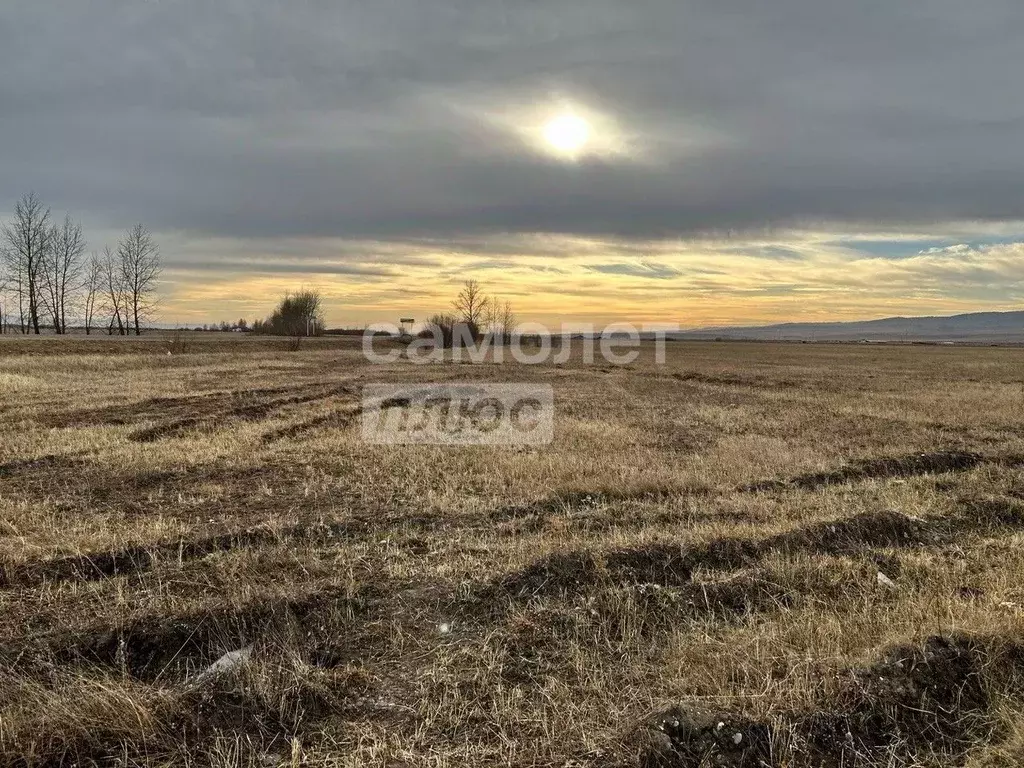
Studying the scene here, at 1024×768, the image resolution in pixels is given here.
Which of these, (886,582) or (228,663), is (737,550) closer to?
(886,582)

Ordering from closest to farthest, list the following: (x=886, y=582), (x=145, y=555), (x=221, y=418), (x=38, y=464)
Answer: (x=886, y=582), (x=145, y=555), (x=38, y=464), (x=221, y=418)

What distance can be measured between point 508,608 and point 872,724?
9.45 feet

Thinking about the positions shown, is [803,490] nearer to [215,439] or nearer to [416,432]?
[416,432]

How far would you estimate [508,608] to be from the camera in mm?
5516

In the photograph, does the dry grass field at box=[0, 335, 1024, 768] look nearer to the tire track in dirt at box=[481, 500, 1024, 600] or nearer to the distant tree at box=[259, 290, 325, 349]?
the tire track in dirt at box=[481, 500, 1024, 600]

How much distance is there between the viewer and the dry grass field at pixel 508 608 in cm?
376

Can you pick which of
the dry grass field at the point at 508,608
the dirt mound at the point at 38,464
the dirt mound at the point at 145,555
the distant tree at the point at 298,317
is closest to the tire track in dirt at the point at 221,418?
the dry grass field at the point at 508,608

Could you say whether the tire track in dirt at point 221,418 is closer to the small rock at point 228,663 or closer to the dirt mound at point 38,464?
the dirt mound at point 38,464

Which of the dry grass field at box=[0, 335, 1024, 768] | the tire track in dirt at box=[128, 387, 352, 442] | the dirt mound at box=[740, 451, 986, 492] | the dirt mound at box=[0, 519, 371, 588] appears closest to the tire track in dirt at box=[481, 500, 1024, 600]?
the dry grass field at box=[0, 335, 1024, 768]

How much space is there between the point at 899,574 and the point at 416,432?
11689 millimetres

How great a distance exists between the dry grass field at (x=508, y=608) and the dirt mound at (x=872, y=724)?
0.05ft

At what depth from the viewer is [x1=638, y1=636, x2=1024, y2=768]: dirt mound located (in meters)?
3.57

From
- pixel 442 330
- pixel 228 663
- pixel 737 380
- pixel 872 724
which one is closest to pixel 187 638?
pixel 228 663

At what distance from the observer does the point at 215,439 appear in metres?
14.1
